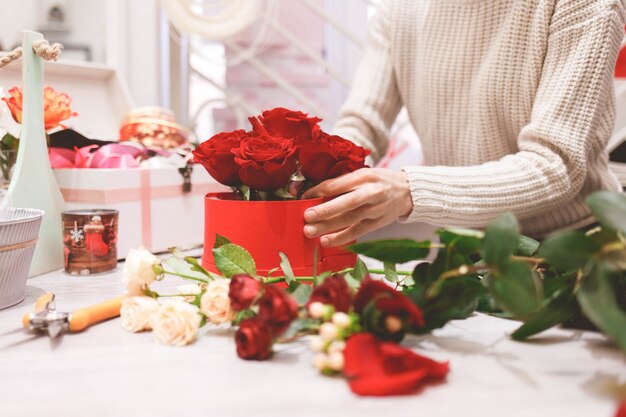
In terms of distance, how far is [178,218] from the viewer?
1.16 m

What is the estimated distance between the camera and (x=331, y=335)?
46cm

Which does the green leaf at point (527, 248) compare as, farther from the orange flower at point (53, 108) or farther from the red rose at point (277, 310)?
the orange flower at point (53, 108)

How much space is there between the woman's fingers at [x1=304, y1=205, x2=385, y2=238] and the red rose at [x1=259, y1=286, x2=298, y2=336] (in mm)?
236

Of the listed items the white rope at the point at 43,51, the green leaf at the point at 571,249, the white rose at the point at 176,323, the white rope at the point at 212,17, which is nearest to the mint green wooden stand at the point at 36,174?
the white rope at the point at 43,51

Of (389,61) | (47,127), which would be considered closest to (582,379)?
(47,127)

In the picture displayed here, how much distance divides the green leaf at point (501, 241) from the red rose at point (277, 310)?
0.16 metres

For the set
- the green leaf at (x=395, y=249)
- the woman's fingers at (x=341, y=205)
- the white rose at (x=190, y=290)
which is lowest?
the white rose at (x=190, y=290)

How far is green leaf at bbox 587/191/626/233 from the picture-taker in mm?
431

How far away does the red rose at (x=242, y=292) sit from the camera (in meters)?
0.48

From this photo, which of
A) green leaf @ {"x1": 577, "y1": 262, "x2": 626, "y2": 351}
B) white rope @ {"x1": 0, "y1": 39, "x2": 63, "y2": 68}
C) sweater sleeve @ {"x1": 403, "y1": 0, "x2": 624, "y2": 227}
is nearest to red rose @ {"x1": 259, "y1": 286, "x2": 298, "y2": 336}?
green leaf @ {"x1": 577, "y1": 262, "x2": 626, "y2": 351}

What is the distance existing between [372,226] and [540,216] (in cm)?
52

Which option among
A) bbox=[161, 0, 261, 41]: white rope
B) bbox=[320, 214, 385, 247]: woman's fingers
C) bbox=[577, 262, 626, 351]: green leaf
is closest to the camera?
bbox=[577, 262, 626, 351]: green leaf

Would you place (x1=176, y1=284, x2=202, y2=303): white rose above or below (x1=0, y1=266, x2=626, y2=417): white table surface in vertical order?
above

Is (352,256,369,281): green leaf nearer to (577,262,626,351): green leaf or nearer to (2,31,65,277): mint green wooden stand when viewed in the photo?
(577,262,626,351): green leaf
